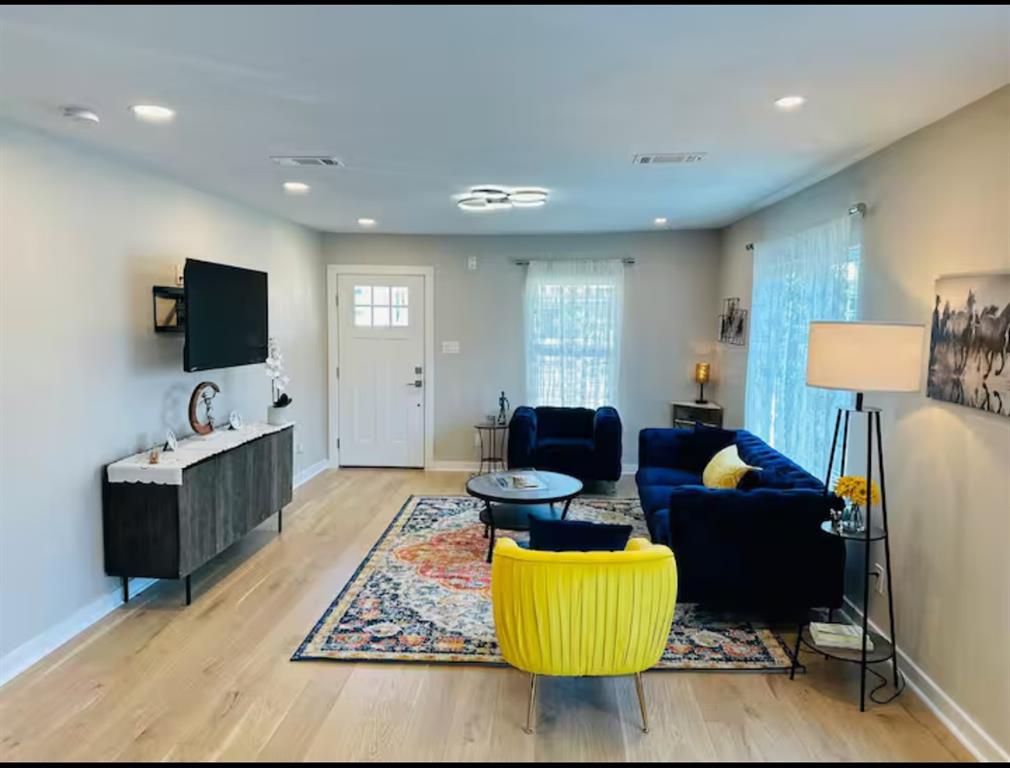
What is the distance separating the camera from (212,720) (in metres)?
2.59

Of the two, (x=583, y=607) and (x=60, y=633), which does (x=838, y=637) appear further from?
(x=60, y=633)

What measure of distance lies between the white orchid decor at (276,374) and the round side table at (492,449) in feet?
6.84

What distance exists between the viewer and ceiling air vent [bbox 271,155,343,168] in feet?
11.6

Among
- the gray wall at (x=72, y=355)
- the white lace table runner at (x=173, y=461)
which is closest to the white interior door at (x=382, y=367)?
the gray wall at (x=72, y=355)

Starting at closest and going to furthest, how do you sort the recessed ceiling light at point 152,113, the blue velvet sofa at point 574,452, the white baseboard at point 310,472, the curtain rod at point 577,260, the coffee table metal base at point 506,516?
the recessed ceiling light at point 152,113 < the coffee table metal base at point 506,516 < the blue velvet sofa at point 574,452 < the white baseboard at point 310,472 < the curtain rod at point 577,260

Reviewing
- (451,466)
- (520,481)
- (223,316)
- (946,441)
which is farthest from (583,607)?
(451,466)

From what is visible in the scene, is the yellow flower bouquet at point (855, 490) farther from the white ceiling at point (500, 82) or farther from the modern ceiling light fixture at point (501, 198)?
the modern ceiling light fixture at point (501, 198)

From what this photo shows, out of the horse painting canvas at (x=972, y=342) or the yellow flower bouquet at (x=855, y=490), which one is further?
the yellow flower bouquet at (x=855, y=490)

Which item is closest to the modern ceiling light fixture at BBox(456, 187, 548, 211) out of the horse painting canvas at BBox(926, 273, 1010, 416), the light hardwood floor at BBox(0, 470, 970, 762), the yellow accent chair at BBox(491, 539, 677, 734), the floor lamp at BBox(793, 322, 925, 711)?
the floor lamp at BBox(793, 322, 925, 711)

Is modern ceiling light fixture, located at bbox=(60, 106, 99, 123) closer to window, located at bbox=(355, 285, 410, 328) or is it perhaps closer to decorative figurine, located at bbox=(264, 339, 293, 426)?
decorative figurine, located at bbox=(264, 339, 293, 426)

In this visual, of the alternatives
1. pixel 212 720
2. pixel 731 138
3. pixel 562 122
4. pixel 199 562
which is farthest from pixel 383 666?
pixel 731 138

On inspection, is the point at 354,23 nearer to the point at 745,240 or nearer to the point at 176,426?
the point at 176,426

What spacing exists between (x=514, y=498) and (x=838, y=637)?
6.43 ft

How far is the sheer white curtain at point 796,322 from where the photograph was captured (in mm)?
3727
